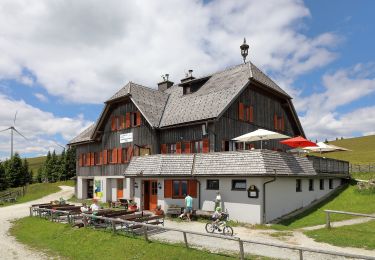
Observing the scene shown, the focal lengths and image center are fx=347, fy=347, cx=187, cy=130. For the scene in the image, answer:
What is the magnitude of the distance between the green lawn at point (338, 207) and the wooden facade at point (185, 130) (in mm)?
7274

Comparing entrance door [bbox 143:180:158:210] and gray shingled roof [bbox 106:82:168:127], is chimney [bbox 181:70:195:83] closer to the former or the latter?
gray shingled roof [bbox 106:82:168:127]

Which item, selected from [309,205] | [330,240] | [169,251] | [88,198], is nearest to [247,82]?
[309,205]

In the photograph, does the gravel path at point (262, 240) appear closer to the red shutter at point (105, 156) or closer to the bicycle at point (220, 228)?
the bicycle at point (220, 228)

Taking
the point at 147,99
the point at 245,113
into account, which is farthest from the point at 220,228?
the point at 147,99

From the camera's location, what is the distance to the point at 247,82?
2847cm

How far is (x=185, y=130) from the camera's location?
93.8ft

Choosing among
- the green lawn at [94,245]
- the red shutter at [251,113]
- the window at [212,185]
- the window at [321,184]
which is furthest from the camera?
the red shutter at [251,113]

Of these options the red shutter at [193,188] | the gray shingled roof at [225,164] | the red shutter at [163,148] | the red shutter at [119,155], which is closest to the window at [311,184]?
the gray shingled roof at [225,164]

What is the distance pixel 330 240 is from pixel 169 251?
732 centimetres

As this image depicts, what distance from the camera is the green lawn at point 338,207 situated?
20642 millimetres

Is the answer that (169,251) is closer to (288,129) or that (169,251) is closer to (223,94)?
(223,94)

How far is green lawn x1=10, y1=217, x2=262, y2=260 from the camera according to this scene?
47.8 feet

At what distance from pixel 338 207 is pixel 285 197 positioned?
210 inches

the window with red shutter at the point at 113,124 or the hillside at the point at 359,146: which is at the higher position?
the window with red shutter at the point at 113,124
